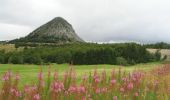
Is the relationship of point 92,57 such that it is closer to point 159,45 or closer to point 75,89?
point 159,45

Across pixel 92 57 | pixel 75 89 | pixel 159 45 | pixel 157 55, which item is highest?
pixel 159 45

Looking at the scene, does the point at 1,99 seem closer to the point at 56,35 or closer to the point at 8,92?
the point at 8,92

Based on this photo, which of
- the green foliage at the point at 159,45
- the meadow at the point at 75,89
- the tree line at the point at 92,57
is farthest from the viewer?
the green foliage at the point at 159,45

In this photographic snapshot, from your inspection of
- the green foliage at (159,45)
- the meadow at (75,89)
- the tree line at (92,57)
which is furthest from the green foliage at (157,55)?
the meadow at (75,89)

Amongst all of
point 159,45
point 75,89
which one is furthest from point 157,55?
point 75,89

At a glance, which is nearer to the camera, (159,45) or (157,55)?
(157,55)

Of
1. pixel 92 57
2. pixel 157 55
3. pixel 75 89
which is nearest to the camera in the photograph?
pixel 75 89

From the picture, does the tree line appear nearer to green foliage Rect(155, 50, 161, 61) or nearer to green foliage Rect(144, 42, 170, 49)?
green foliage Rect(155, 50, 161, 61)

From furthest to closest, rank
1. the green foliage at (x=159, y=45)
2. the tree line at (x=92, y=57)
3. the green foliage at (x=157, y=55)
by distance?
the green foliage at (x=159, y=45) < the green foliage at (x=157, y=55) < the tree line at (x=92, y=57)

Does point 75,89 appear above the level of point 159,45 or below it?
below

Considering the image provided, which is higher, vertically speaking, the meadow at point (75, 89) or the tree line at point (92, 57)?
the meadow at point (75, 89)

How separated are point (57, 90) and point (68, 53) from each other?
59.4 meters

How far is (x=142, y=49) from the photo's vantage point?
Answer: 7831 centimetres

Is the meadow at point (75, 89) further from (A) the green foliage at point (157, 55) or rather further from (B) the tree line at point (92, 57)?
(A) the green foliage at point (157, 55)
